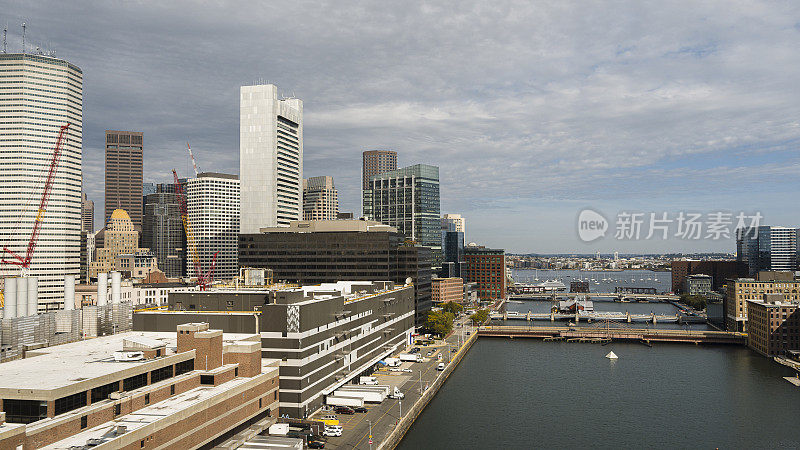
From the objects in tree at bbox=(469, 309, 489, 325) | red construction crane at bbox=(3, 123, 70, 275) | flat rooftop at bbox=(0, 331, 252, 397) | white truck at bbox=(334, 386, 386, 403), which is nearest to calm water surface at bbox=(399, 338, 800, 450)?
white truck at bbox=(334, 386, 386, 403)

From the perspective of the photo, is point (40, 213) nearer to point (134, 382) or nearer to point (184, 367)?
point (184, 367)

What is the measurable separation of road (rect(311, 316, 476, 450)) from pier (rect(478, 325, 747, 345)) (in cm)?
4281

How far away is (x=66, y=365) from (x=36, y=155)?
564ft

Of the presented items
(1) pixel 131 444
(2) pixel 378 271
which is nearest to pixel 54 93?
(2) pixel 378 271

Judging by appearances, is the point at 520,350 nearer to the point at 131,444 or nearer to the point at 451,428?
the point at 451,428

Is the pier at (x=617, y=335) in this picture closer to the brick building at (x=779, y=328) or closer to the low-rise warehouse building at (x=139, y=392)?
the brick building at (x=779, y=328)

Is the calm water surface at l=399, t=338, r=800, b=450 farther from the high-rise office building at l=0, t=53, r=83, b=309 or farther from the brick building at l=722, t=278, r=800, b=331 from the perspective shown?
the high-rise office building at l=0, t=53, r=83, b=309

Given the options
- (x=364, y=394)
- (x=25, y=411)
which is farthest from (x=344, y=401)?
(x=25, y=411)

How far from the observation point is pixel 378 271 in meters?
138

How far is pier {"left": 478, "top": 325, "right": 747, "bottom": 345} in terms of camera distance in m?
145

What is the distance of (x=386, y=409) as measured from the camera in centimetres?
7312

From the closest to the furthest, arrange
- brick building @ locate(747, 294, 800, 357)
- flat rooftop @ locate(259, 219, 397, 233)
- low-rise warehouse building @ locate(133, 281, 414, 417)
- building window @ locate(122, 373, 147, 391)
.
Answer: building window @ locate(122, 373, 147, 391), low-rise warehouse building @ locate(133, 281, 414, 417), brick building @ locate(747, 294, 800, 357), flat rooftop @ locate(259, 219, 397, 233)

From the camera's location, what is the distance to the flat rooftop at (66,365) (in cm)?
4388

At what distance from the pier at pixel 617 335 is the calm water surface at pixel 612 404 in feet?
A: 52.2
